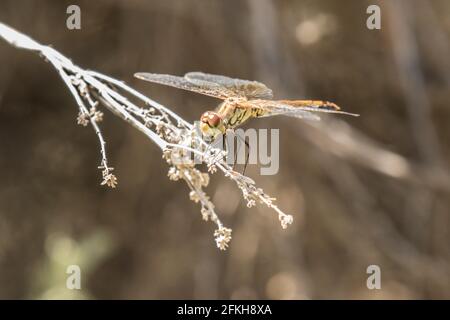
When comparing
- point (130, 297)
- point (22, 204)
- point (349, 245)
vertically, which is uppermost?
point (22, 204)

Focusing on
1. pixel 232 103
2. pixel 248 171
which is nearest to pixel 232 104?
pixel 232 103

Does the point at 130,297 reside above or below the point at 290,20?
below

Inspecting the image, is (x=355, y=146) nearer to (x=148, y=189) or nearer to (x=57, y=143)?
(x=148, y=189)

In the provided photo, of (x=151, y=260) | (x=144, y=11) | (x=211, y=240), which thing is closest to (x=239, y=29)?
(x=144, y=11)
